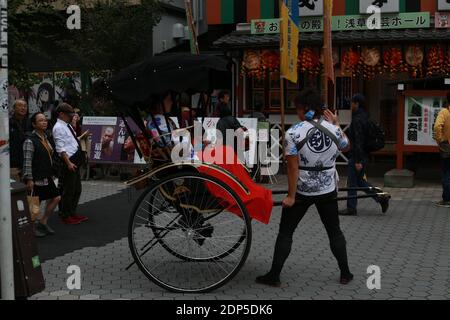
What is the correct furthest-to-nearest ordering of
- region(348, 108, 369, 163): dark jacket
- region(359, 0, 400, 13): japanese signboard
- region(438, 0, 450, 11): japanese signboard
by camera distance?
region(359, 0, 400, 13): japanese signboard → region(438, 0, 450, 11): japanese signboard → region(348, 108, 369, 163): dark jacket

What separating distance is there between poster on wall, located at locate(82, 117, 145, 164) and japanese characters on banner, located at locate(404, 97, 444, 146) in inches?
236

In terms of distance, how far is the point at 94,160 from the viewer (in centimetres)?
1433

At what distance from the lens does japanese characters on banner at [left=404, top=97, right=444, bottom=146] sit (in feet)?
41.9

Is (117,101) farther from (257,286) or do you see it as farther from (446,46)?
(446,46)

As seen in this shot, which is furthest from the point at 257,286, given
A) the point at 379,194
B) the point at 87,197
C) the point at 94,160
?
the point at 94,160

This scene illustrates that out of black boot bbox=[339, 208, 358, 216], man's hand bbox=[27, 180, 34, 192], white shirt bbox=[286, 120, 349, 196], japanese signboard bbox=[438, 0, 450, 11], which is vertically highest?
japanese signboard bbox=[438, 0, 450, 11]

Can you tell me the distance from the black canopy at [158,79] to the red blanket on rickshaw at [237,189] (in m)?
0.74

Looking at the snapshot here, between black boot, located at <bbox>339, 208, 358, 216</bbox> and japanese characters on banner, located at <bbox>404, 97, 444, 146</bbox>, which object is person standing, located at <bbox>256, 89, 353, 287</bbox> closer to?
black boot, located at <bbox>339, 208, 358, 216</bbox>

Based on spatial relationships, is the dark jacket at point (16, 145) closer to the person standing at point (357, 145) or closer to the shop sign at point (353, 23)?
the person standing at point (357, 145)

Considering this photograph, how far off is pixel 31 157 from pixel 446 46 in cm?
935

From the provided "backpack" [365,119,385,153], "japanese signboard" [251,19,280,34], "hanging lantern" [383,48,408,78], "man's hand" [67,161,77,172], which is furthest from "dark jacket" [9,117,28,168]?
"hanging lantern" [383,48,408,78]

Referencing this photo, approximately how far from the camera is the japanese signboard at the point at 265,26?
596 inches

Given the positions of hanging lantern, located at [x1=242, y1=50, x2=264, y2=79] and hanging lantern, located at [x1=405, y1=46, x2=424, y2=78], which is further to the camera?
hanging lantern, located at [x1=242, y1=50, x2=264, y2=79]

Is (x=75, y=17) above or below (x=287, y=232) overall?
above
